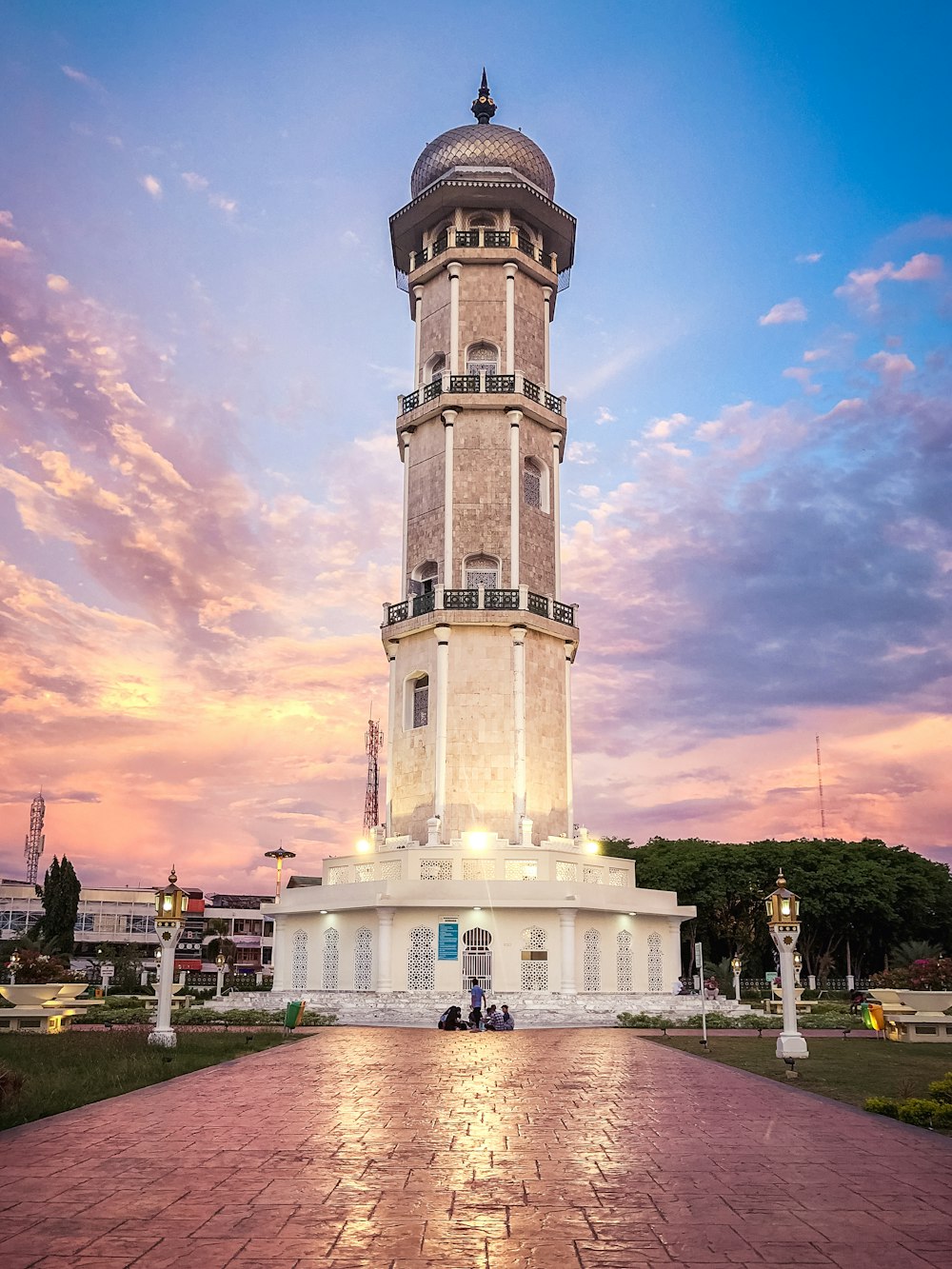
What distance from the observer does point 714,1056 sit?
70.7ft

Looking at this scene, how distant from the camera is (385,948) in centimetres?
3769


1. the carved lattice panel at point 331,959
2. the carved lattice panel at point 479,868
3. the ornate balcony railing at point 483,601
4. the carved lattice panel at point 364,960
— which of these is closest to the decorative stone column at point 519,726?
the ornate balcony railing at point 483,601

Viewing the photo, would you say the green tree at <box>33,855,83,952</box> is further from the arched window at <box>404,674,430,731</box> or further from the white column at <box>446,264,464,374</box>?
Answer: the white column at <box>446,264,464,374</box>

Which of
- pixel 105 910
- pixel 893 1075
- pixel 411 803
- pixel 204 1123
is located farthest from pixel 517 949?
pixel 105 910

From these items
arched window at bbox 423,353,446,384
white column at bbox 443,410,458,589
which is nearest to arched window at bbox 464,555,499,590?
white column at bbox 443,410,458,589

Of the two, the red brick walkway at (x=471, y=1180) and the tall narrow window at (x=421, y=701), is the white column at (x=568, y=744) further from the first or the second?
the red brick walkway at (x=471, y=1180)

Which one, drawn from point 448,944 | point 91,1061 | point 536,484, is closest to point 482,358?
point 536,484

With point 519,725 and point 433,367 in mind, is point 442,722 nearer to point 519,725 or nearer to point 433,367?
point 519,725

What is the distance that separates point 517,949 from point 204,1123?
26.9 metres

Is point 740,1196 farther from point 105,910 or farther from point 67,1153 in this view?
point 105,910

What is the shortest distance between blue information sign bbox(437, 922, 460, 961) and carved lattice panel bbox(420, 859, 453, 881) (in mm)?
2316

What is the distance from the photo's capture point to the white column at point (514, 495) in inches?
1786

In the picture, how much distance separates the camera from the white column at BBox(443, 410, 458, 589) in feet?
149

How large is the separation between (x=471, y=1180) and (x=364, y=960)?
102 ft
